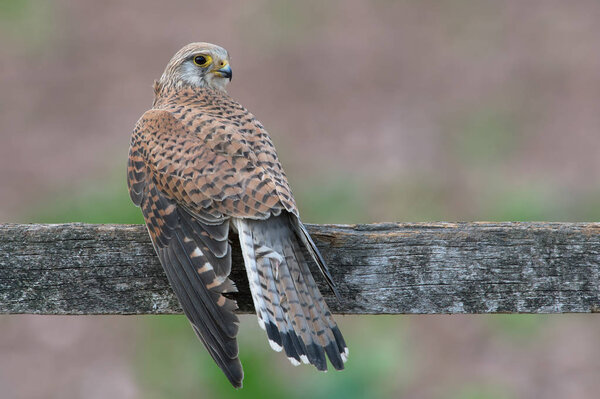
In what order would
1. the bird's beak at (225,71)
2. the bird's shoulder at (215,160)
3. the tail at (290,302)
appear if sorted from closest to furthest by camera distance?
the tail at (290,302) < the bird's shoulder at (215,160) < the bird's beak at (225,71)

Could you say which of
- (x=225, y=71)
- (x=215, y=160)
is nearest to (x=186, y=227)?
(x=215, y=160)

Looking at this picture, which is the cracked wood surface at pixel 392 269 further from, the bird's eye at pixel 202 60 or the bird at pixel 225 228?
the bird's eye at pixel 202 60

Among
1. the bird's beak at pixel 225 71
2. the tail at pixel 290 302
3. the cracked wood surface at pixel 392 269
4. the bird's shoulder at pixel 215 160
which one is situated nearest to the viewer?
the tail at pixel 290 302

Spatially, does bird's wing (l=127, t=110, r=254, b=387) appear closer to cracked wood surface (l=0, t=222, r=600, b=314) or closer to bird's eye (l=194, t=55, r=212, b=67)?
cracked wood surface (l=0, t=222, r=600, b=314)

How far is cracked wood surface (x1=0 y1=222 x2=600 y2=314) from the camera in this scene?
3240 mm

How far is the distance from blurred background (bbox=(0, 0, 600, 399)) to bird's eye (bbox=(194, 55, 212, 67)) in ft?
3.56

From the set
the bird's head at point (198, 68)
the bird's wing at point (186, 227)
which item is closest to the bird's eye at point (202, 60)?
the bird's head at point (198, 68)

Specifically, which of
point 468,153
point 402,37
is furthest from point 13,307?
point 402,37

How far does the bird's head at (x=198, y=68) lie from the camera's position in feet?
17.1

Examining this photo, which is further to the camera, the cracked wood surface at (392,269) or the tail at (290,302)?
the cracked wood surface at (392,269)

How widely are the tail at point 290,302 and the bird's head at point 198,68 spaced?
6.01ft

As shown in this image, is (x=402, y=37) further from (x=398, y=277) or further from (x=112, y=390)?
(x=398, y=277)

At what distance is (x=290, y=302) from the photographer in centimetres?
325

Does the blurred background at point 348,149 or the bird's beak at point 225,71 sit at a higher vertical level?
the bird's beak at point 225,71
